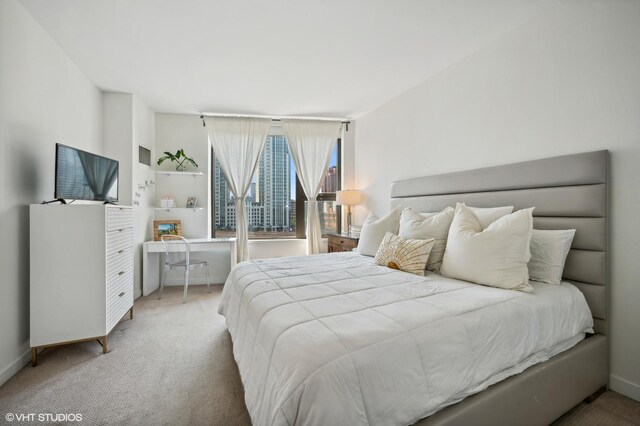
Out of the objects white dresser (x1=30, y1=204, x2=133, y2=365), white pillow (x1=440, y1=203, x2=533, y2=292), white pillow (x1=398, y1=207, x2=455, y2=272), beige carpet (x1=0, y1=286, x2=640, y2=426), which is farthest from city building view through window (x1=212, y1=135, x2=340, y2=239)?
white pillow (x1=440, y1=203, x2=533, y2=292)

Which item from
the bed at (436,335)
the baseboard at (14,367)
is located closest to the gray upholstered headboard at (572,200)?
the bed at (436,335)

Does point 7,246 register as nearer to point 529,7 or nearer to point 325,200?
point 325,200

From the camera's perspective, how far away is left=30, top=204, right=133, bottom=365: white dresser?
202cm

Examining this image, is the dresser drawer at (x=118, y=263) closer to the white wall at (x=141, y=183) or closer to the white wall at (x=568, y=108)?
the white wall at (x=141, y=183)

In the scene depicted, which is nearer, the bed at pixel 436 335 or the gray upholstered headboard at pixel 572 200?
the bed at pixel 436 335

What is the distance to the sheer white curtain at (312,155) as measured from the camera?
176 inches

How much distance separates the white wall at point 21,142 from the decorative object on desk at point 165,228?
164 cm

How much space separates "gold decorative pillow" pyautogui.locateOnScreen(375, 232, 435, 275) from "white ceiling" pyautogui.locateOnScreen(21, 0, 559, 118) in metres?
1.72

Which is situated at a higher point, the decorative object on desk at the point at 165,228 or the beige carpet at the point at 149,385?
the decorative object on desk at the point at 165,228

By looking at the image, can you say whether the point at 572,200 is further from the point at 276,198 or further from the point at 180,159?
the point at 180,159

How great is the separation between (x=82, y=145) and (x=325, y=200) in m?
3.28

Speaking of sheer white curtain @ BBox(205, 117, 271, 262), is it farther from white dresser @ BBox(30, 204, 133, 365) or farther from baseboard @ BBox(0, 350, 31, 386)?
baseboard @ BBox(0, 350, 31, 386)

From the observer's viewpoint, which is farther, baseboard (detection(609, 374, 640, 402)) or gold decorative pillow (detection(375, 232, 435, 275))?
gold decorative pillow (detection(375, 232, 435, 275))

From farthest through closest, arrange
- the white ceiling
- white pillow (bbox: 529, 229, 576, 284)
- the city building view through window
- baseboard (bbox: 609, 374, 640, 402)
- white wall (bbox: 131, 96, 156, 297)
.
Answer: the city building view through window, white wall (bbox: 131, 96, 156, 297), the white ceiling, white pillow (bbox: 529, 229, 576, 284), baseboard (bbox: 609, 374, 640, 402)
